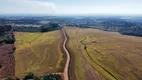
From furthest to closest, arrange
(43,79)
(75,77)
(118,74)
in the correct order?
1. (118,74)
2. (75,77)
3. (43,79)

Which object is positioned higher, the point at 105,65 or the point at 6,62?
the point at 105,65

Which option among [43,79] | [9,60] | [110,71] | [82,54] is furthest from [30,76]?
[82,54]

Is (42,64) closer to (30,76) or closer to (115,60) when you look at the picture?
(30,76)

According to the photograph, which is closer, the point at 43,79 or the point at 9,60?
the point at 43,79

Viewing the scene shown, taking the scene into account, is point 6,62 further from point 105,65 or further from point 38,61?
point 105,65

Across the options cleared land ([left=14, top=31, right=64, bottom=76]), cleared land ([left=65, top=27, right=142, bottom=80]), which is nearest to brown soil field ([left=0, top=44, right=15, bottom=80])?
cleared land ([left=14, top=31, right=64, bottom=76])

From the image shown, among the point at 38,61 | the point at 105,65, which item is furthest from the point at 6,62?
the point at 105,65

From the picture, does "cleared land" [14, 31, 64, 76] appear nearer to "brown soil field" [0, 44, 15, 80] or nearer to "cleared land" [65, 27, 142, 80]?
"brown soil field" [0, 44, 15, 80]

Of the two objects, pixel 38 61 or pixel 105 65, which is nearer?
pixel 105 65
